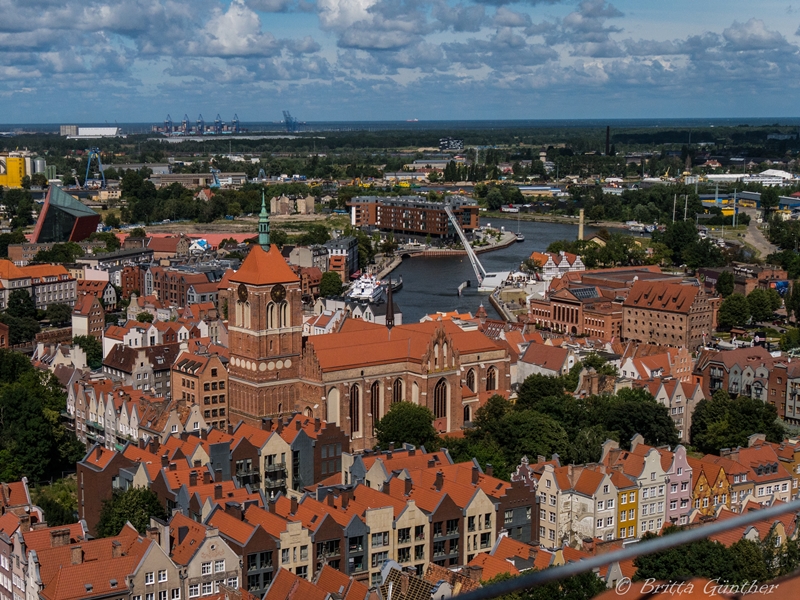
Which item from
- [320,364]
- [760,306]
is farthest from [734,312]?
[320,364]

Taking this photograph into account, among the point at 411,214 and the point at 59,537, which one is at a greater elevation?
the point at 59,537

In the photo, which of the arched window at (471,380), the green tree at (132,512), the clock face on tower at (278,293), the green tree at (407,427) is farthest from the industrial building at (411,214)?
the green tree at (132,512)

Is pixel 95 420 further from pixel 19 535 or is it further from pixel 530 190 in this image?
pixel 530 190

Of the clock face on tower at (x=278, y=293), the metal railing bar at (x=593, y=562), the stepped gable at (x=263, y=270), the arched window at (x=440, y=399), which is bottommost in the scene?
the arched window at (x=440, y=399)

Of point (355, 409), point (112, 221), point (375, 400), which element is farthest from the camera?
point (112, 221)

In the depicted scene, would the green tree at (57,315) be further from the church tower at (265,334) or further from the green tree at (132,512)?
the green tree at (132,512)

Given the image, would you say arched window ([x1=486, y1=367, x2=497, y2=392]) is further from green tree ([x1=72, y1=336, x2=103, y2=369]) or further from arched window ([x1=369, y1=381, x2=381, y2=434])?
green tree ([x1=72, y1=336, x2=103, y2=369])

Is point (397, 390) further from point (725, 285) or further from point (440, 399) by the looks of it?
point (725, 285)
